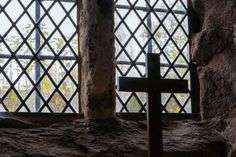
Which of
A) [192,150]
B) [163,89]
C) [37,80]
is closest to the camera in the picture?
[163,89]

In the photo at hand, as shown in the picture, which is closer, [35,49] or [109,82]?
[109,82]

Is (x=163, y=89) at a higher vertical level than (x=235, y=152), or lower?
higher

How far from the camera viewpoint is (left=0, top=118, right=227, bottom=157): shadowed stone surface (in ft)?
6.52

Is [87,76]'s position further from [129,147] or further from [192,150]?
[192,150]

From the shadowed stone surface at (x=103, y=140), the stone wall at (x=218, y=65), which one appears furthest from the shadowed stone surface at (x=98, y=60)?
the stone wall at (x=218, y=65)

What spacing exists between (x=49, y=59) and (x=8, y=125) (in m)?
0.49

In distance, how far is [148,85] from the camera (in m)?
2.04

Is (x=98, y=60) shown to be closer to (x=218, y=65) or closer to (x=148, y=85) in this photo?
(x=148, y=85)

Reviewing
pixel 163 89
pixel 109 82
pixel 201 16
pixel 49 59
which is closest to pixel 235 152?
pixel 163 89

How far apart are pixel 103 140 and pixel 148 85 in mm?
369

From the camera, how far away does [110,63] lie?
2.30 meters

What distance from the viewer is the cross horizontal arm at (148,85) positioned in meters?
1.99

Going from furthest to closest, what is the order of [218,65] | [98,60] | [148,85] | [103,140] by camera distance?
[218,65], [98,60], [103,140], [148,85]

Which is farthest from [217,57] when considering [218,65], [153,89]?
[153,89]
